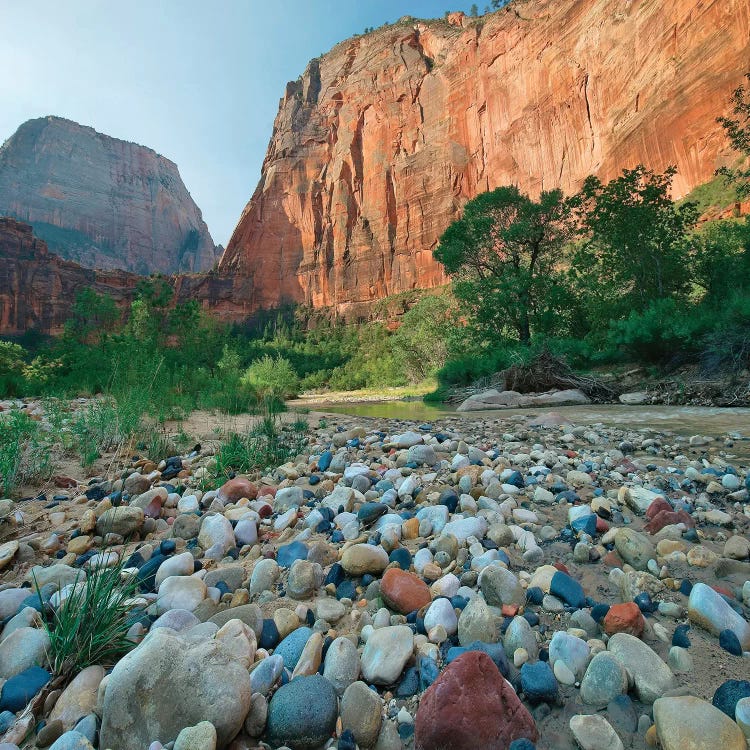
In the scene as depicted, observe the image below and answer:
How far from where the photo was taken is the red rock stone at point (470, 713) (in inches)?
36.4

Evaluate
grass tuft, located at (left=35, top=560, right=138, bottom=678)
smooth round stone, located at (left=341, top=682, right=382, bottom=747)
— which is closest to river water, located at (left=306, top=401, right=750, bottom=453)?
smooth round stone, located at (left=341, top=682, right=382, bottom=747)

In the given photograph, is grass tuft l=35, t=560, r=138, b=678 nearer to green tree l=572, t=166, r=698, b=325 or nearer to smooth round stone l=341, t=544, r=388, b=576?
smooth round stone l=341, t=544, r=388, b=576

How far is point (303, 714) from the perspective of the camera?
1007 mm

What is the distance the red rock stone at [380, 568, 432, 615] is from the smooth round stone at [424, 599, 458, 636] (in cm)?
8

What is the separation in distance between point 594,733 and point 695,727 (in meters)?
0.21

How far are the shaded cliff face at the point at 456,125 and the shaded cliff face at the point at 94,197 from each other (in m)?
41.6

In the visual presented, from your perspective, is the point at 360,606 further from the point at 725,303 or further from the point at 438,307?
the point at 438,307

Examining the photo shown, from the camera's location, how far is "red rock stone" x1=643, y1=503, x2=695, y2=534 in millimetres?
1817

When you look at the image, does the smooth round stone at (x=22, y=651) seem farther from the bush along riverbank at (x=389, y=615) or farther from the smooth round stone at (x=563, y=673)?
the smooth round stone at (x=563, y=673)

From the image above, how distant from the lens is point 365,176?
54.9 meters

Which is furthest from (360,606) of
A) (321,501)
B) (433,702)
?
(321,501)

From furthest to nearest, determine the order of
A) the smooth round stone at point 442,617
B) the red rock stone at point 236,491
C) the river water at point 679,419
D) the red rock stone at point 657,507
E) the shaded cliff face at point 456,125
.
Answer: the shaded cliff face at point 456,125 < the river water at point 679,419 < the red rock stone at point 236,491 < the red rock stone at point 657,507 < the smooth round stone at point 442,617

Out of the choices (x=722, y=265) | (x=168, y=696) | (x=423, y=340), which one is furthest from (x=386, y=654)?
(x=423, y=340)

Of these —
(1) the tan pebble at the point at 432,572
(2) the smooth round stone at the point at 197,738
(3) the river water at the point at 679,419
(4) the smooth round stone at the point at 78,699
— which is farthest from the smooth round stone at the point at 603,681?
(3) the river water at the point at 679,419
